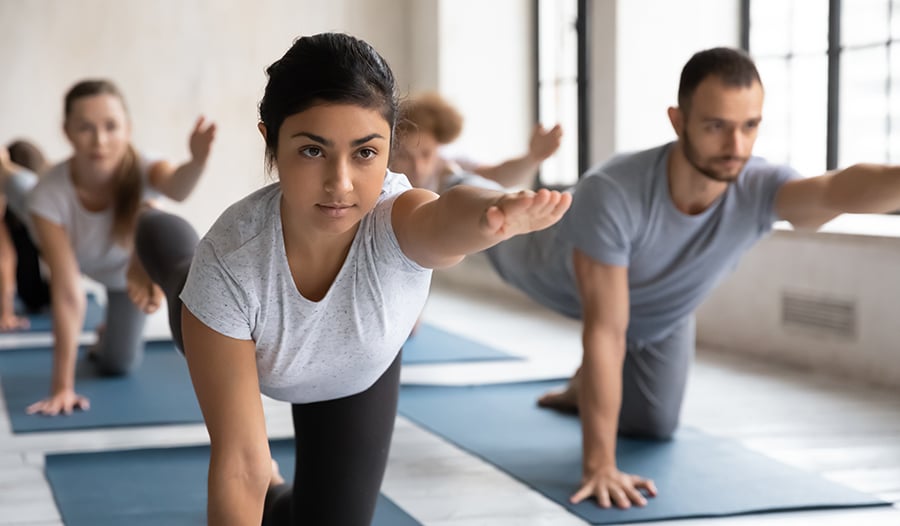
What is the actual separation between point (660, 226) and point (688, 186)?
116 millimetres

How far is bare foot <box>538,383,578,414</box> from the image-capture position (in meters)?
3.51

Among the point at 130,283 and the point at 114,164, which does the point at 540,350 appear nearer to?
the point at 114,164

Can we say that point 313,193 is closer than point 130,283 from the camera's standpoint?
Yes

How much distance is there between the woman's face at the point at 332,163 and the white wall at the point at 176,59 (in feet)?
18.8

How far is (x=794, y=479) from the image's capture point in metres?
2.74

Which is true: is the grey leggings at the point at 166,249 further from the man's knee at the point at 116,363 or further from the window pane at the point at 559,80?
the window pane at the point at 559,80

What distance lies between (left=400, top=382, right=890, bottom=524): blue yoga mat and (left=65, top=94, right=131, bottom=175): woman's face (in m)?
1.20

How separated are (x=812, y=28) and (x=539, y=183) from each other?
2370mm

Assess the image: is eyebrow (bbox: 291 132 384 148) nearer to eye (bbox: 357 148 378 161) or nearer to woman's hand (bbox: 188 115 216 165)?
eye (bbox: 357 148 378 161)

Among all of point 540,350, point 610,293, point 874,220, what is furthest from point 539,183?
point 610,293

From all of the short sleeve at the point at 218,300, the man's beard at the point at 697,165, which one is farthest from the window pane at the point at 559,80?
the short sleeve at the point at 218,300

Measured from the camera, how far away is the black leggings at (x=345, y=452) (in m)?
2.14

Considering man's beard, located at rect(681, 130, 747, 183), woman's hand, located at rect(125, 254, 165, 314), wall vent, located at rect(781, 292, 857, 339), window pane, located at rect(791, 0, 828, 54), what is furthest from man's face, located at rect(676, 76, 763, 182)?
window pane, located at rect(791, 0, 828, 54)

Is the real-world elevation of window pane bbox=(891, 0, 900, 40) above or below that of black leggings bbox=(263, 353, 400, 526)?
above
